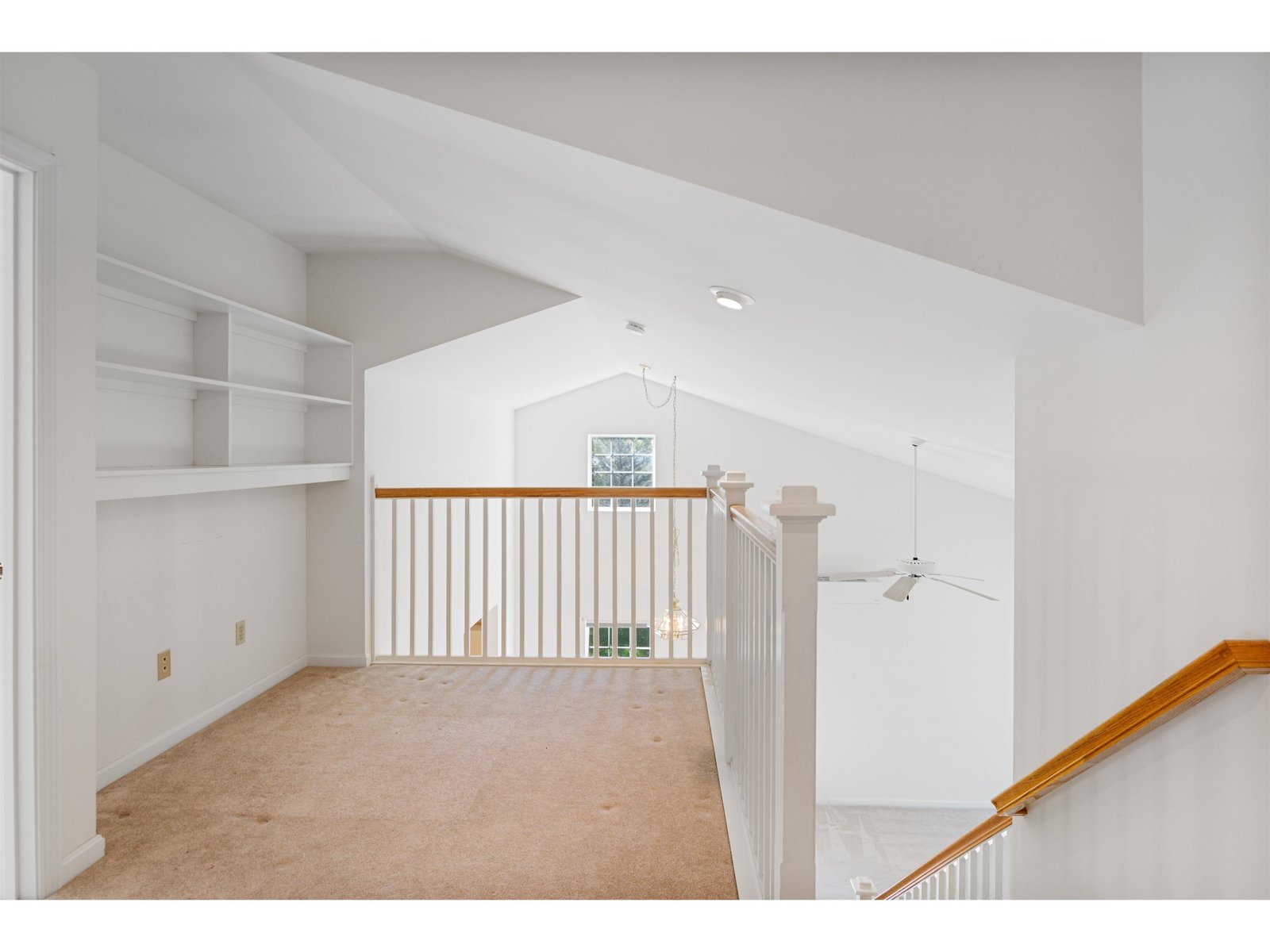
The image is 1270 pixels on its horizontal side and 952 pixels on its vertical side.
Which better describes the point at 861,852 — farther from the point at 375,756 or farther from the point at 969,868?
the point at 375,756

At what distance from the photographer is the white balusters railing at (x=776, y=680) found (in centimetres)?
147

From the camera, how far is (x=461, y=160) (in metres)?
2.39

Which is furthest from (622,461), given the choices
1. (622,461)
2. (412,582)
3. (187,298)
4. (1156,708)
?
(1156,708)

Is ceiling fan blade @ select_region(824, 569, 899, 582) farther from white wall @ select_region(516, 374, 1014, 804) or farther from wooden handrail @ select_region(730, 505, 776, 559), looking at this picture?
white wall @ select_region(516, 374, 1014, 804)

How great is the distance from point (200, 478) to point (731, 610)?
85.3 inches

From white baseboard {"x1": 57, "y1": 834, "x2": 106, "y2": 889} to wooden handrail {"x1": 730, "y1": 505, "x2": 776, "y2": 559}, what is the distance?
2.13 metres

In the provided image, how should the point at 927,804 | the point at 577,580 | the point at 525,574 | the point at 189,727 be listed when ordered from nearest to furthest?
the point at 189,727 → the point at 577,580 → the point at 525,574 → the point at 927,804

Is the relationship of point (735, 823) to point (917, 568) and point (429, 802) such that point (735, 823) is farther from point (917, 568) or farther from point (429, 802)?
point (917, 568)

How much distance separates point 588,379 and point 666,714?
5188 mm

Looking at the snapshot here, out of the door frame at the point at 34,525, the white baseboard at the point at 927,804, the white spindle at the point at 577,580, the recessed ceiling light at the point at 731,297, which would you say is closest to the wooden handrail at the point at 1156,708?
the recessed ceiling light at the point at 731,297

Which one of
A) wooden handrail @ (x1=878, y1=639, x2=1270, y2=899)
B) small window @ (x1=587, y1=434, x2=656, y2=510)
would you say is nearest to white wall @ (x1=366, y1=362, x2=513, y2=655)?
small window @ (x1=587, y1=434, x2=656, y2=510)

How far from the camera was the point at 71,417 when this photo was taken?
1.94 metres

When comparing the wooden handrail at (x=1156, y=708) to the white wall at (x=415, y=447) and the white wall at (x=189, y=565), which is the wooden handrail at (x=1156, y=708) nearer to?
the white wall at (x=415, y=447)

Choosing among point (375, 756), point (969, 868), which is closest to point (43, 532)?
point (375, 756)
